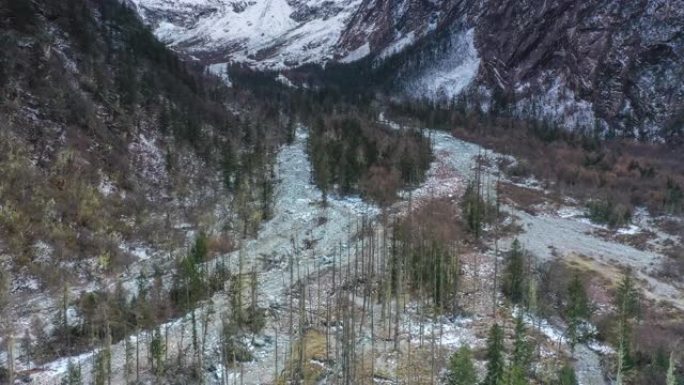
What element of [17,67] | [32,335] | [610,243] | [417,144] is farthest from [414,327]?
[417,144]

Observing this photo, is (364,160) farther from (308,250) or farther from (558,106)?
(558,106)

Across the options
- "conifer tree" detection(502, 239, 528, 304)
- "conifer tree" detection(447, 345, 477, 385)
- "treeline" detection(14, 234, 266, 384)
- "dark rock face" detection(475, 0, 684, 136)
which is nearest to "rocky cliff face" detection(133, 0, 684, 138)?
"dark rock face" detection(475, 0, 684, 136)

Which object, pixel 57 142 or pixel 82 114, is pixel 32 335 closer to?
pixel 57 142

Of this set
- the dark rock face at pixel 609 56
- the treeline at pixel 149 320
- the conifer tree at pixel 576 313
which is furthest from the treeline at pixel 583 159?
the treeline at pixel 149 320

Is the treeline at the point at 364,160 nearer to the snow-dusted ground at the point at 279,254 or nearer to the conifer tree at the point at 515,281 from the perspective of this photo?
the snow-dusted ground at the point at 279,254

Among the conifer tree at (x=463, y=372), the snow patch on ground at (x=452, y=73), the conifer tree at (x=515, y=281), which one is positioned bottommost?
the conifer tree at (x=463, y=372)

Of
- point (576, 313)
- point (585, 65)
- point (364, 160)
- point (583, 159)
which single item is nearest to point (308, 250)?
point (576, 313)

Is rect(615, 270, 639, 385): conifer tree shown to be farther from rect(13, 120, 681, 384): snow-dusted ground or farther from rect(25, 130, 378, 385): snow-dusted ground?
rect(25, 130, 378, 385): snow-dusted ground

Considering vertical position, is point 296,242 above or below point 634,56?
below
